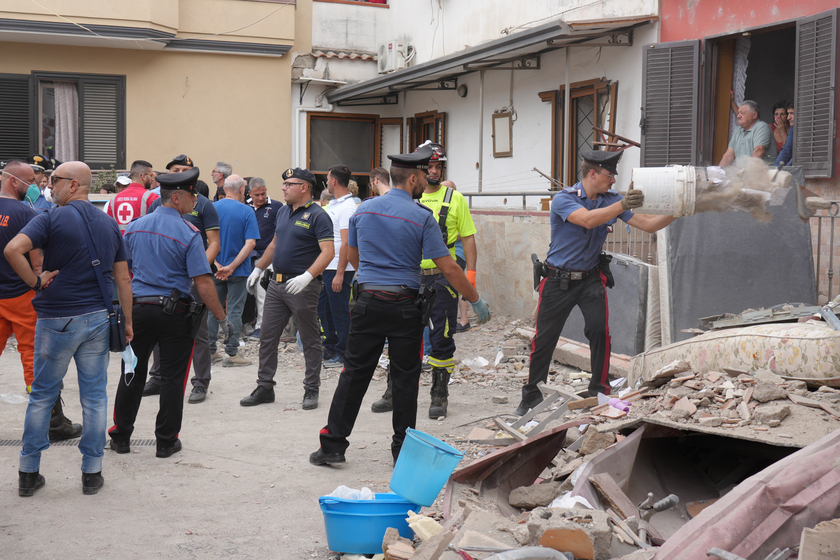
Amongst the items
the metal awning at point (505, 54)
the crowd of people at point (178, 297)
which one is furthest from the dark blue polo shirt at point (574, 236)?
the metal awning at point (505, 54)

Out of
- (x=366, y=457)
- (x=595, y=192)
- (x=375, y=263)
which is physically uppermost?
(x=595, y=192)

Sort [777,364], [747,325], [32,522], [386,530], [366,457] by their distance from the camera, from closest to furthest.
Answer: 1. [386,530]
2. [32,522]
3. [777,364]
4. [366,457]
5. [747,325]

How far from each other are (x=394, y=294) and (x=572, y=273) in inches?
65.6

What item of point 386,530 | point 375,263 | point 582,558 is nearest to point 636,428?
point 582,558

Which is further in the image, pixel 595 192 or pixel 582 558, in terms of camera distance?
pixel 595 192

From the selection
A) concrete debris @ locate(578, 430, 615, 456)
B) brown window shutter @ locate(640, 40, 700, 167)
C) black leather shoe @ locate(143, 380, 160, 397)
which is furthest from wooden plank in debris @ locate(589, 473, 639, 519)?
brown window shutter @ locate(640, 40, 700, 167)

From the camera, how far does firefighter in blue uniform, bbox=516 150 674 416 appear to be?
599 cm

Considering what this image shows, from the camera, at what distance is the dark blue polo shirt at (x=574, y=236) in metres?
5.99

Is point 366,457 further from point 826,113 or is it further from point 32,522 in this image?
point 826,113

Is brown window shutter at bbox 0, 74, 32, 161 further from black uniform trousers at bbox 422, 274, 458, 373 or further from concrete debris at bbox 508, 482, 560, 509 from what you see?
concrete debris at bbox 508, 482, 560, 509

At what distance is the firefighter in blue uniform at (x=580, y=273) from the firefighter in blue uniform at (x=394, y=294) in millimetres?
1191

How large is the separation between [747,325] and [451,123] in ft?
34.3

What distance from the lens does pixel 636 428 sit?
14.3 feet

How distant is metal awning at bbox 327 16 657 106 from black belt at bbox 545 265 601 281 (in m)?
4.73
